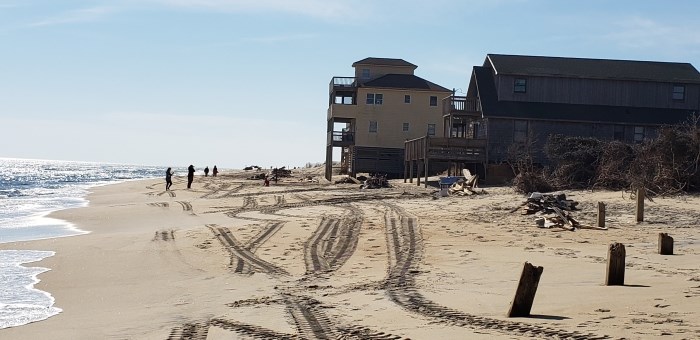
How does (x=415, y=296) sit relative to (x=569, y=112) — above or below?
below

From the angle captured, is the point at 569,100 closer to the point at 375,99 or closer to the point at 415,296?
the point at 375,99

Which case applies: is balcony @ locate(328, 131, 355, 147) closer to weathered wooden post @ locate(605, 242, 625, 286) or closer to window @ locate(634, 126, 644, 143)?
window @ locate(634, 126, 644, 143)

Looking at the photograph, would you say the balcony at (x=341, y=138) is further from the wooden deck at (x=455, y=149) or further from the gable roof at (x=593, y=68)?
the wooden deck at (x=455, y=149)

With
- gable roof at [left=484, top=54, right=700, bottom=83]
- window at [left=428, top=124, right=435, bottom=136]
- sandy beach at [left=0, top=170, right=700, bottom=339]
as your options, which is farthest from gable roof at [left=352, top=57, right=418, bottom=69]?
sandy beach at [left=0, top=170, right=700, bottom=339]

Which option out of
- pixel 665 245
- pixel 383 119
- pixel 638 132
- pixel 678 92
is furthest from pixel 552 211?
pixel 383 119

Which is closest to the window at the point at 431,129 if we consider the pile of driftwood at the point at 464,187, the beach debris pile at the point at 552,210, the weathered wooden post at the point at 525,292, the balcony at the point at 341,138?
the balcony at the point at 341,138

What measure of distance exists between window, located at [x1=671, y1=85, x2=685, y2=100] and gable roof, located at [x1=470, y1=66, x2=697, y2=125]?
2.71ft

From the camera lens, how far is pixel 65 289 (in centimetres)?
1576

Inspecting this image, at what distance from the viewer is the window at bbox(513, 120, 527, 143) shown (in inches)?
1864

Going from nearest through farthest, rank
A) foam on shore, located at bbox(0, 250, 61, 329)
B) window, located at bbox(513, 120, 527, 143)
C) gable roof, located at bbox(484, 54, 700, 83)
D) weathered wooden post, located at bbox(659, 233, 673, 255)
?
foam on shore, located at bbox(0, 250, 61, 329), weathered wooden post, located at bbox(659, 233, 673, 255), window, located at bbox(513, 120, 527, 143), gable roof, located at bbox(484, 54, 700, 83)

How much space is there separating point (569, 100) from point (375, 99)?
16.7 m

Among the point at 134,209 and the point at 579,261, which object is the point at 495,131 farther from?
the point at 579,261

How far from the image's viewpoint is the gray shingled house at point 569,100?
47.5 m

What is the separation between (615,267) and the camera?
42.5 ft
